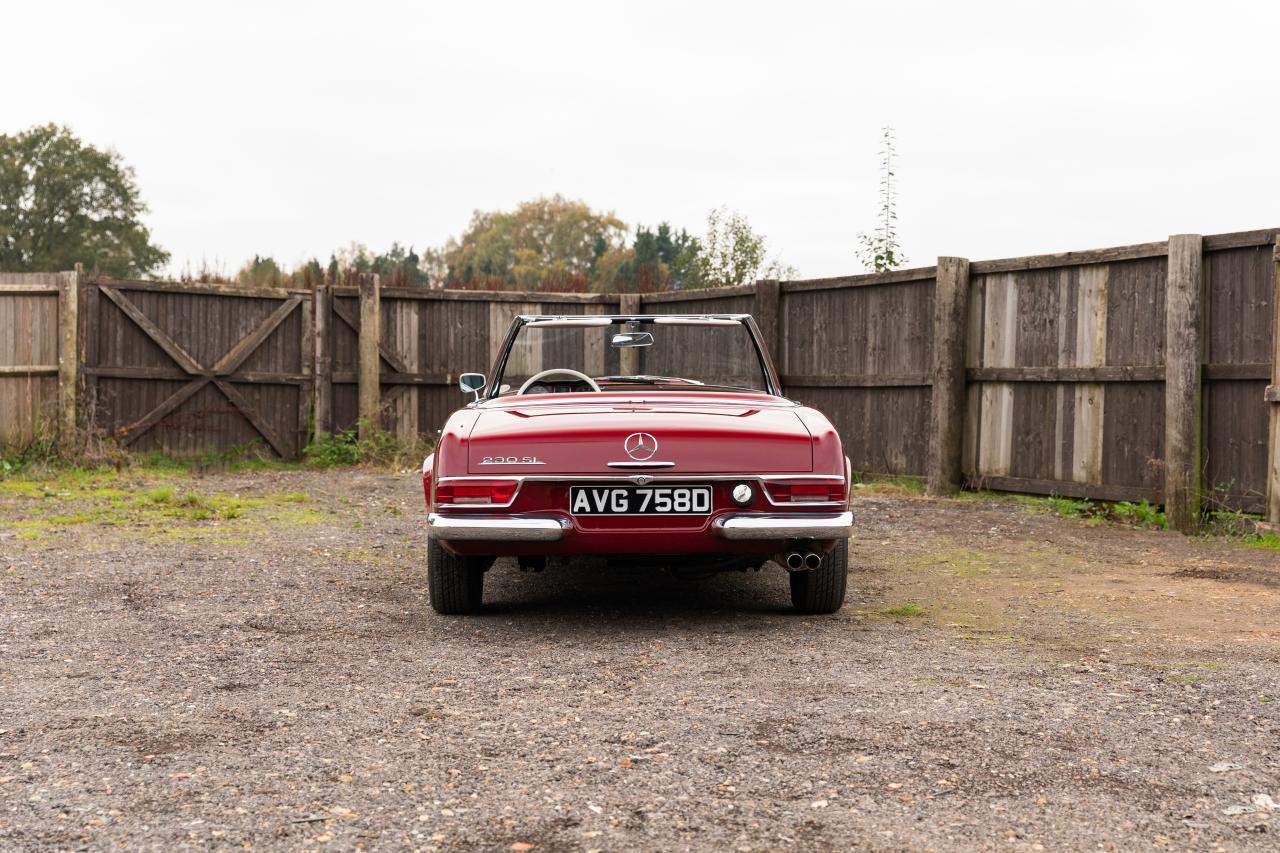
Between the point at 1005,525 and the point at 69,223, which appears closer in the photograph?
the point at 1005,525

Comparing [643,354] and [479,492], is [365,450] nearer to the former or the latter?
[643,354]

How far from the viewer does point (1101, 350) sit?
33.0ft

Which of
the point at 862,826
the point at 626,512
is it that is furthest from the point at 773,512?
the point at 862,826

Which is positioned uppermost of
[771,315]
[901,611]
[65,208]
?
[65,208]

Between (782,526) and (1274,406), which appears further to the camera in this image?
(1274,406)

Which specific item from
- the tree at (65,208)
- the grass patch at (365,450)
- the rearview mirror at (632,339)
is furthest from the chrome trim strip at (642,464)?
the tree at (65,208)

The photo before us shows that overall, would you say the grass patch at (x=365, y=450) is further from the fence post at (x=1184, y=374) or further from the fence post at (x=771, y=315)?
the fence post at (x=1184, y=374)

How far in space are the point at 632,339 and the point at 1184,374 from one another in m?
4.44

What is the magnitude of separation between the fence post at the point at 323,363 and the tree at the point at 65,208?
153 feet

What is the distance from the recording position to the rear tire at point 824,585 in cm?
578

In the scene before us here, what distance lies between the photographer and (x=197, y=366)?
14.4 metres

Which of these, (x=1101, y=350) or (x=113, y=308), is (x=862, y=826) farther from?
(x=113, y=308)

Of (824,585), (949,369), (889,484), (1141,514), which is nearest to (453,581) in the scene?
(824,585)

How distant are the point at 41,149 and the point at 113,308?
5218 cm
